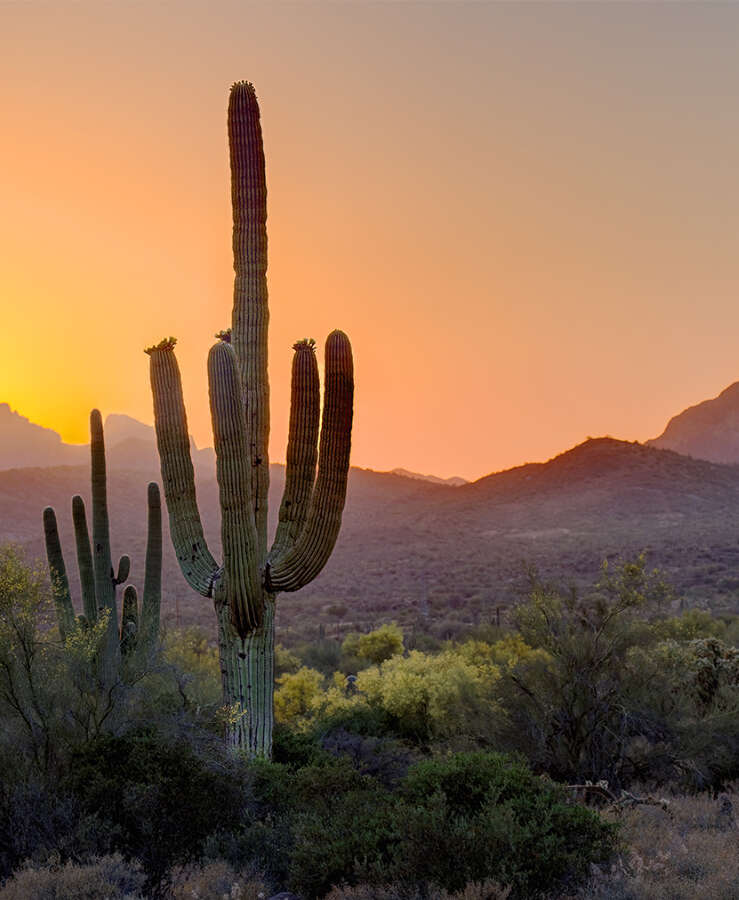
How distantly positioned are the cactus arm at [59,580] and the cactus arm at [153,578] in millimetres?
1191

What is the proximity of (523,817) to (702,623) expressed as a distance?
54.9 ft

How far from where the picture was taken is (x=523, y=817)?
7.51m

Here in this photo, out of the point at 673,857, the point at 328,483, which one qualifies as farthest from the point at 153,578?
the point at 673,857

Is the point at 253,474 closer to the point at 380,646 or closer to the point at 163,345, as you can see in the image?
the point at 163,345

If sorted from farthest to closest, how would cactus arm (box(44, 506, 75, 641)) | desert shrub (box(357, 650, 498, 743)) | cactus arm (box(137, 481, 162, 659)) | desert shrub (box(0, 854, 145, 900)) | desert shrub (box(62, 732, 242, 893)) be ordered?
desert shrub (box(357, 650, 498, 743)) → cactus arm (box(137, 481, 162, 659)) → cactus arm (box(44, 506, 75, 641)) → desert shrub (box(62, 732, 242, 893)) → desert shrub (box(0, 854, 145, 900))

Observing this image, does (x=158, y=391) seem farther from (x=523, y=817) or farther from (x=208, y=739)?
(x=523, y=817)

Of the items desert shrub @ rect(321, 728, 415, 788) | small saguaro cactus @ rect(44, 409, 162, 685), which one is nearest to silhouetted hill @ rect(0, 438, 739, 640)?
small saguaro cactus @ rect(44, 409, 162, 685)

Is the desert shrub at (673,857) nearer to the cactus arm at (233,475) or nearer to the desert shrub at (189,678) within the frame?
the desert shrub at (189,678)

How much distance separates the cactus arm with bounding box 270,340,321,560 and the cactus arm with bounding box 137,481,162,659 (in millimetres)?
3396

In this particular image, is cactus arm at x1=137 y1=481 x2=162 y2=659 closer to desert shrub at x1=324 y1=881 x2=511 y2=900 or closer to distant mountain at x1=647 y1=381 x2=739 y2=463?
desert shrub at x1=324 y1=881 x2=511 y2=900

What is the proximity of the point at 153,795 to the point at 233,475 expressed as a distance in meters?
3.97

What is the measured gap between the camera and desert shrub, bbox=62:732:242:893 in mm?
7703

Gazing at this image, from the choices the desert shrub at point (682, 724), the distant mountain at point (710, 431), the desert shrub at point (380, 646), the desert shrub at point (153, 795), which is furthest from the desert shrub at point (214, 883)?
the distant mountain at point (710, 431)

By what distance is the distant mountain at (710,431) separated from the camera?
130m
